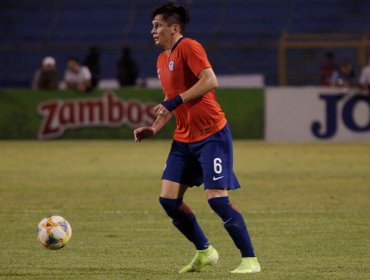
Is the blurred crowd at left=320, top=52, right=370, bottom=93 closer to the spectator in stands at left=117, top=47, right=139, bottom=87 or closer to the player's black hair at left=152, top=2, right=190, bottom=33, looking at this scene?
the spectator in stands at left=117, top=47, right=139, bottom=87

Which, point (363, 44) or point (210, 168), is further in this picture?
point (363, 44)

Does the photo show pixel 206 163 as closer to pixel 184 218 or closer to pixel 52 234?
pixel 184 218

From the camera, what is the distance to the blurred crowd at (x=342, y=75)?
25.6 metres

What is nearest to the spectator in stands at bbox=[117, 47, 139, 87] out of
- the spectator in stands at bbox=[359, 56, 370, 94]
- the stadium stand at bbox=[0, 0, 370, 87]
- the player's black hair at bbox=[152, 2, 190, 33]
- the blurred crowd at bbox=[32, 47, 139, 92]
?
the blurred crowd at bbox=[32, 47, 139, 92]

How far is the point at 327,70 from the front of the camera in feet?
90.9

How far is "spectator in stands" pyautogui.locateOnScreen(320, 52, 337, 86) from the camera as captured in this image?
90.3 feet

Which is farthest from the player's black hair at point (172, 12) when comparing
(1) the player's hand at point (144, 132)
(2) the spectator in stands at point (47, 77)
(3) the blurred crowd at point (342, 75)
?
(2) the spectator in stands at point (47, 77)

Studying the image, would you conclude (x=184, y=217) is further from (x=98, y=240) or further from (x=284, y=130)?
(x=284, y=130)

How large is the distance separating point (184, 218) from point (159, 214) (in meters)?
4.31

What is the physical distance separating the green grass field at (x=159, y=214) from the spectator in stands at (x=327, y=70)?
200 inches

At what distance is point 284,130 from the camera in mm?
25781

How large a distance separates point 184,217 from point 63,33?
2632 cm

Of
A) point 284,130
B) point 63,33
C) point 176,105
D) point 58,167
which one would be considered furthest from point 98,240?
point 63,33

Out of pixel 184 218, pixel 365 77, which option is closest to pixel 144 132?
pixel 184 218
